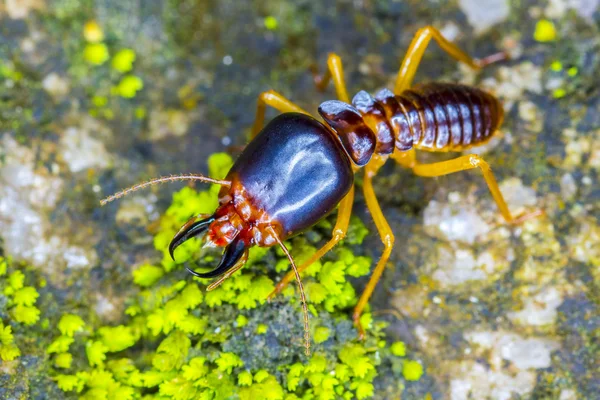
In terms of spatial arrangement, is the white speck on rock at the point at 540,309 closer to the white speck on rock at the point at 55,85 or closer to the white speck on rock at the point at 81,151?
the white speck on rock at the point at 81,151

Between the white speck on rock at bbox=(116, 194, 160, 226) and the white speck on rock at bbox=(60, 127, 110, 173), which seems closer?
the white speck on rock at bbox=(116, 194, 160, 226)

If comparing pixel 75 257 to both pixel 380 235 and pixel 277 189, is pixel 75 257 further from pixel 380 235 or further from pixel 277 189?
pixel 380 235

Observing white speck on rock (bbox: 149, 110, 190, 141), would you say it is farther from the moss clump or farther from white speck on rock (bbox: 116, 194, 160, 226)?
the moss clump

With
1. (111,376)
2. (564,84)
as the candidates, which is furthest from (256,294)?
(564,84)

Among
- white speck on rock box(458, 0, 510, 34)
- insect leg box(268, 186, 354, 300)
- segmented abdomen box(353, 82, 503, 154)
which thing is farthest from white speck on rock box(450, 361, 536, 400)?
white speck on rock box(458, 0, 510, 34)

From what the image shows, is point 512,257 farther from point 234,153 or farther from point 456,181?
point 234,153

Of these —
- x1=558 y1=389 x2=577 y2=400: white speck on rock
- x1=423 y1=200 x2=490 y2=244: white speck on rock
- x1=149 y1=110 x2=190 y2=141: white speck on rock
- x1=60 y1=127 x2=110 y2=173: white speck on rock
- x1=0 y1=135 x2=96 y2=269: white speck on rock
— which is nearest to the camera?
x1=558 y1=389 x2=577 y2=400: white speck on rock
